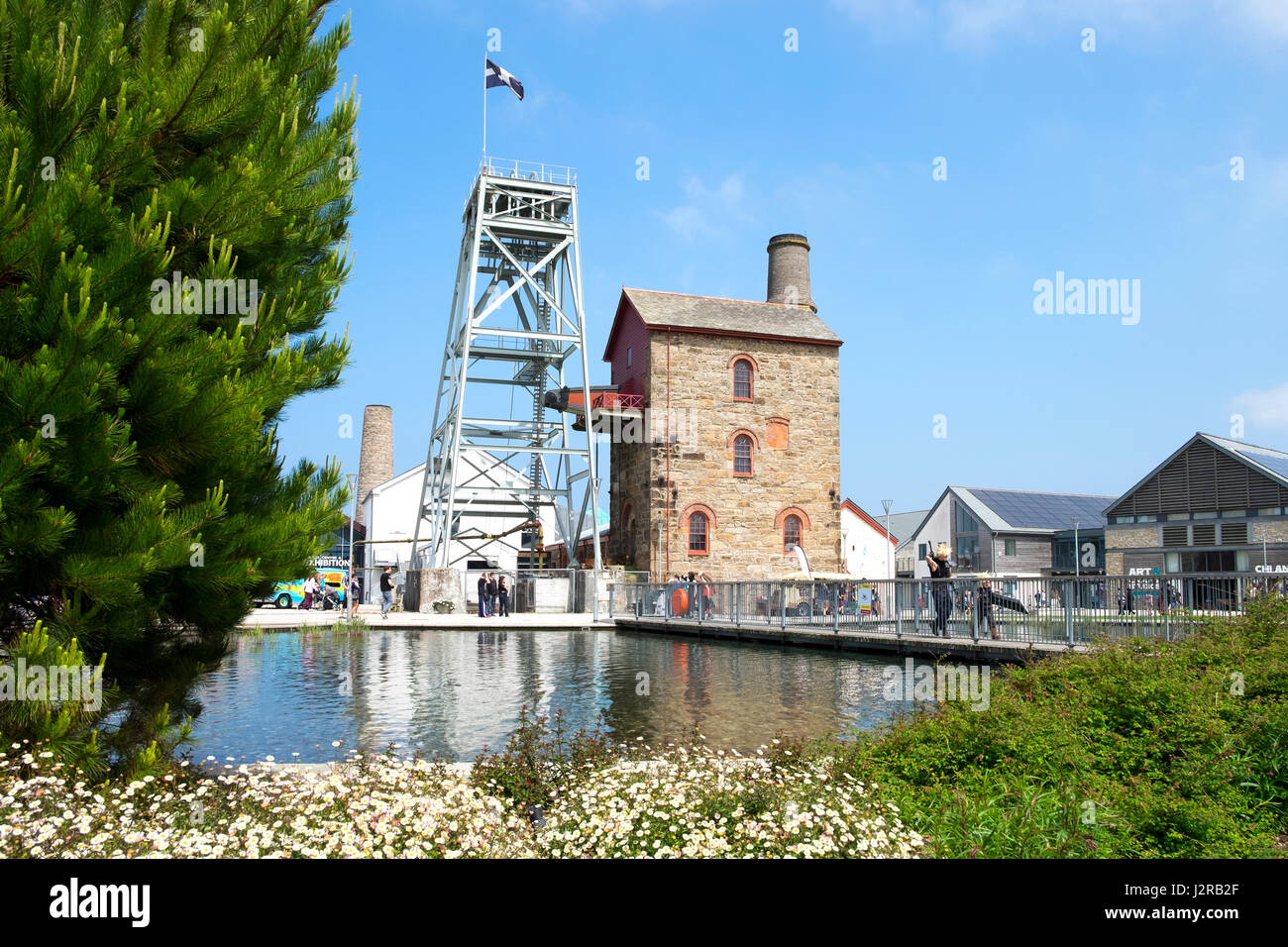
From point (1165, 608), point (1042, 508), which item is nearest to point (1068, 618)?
point (1165, 608)

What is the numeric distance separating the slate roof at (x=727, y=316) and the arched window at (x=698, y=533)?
767 cm

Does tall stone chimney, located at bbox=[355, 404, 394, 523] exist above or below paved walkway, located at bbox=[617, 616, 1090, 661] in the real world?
above

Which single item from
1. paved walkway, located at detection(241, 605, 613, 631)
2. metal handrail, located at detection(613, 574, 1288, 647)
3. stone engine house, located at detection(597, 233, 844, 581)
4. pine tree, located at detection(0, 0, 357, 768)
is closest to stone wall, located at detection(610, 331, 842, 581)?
stone engine house, located at detection(597, 233, 844, 581)

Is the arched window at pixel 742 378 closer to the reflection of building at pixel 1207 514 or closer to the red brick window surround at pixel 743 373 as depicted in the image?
the red brick window surround at pixel 743 373

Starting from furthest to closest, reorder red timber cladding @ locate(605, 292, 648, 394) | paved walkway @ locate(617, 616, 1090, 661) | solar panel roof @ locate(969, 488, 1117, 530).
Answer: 1. solar panel roof @ locate(969, 488, 1117, 530)
2. red timber cladding @ locate(605, 292, 648, 394)
3. paved walkway @ locate(617, 616, 1090, 661)

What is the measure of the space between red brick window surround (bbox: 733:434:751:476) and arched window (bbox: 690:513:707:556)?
242 cm

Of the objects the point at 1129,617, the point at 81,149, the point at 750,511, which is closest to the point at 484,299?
the point at 750,511

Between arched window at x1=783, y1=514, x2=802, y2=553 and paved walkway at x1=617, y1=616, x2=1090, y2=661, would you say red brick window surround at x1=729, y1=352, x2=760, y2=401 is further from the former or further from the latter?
paved walkway at x1=617, y1=616, x2=1090, y2=661

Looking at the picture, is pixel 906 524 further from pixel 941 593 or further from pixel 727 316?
pixel 941 593

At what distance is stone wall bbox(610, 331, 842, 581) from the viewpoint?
121 ft

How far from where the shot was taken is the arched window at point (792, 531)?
125 feet

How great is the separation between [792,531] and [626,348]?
10848mm
